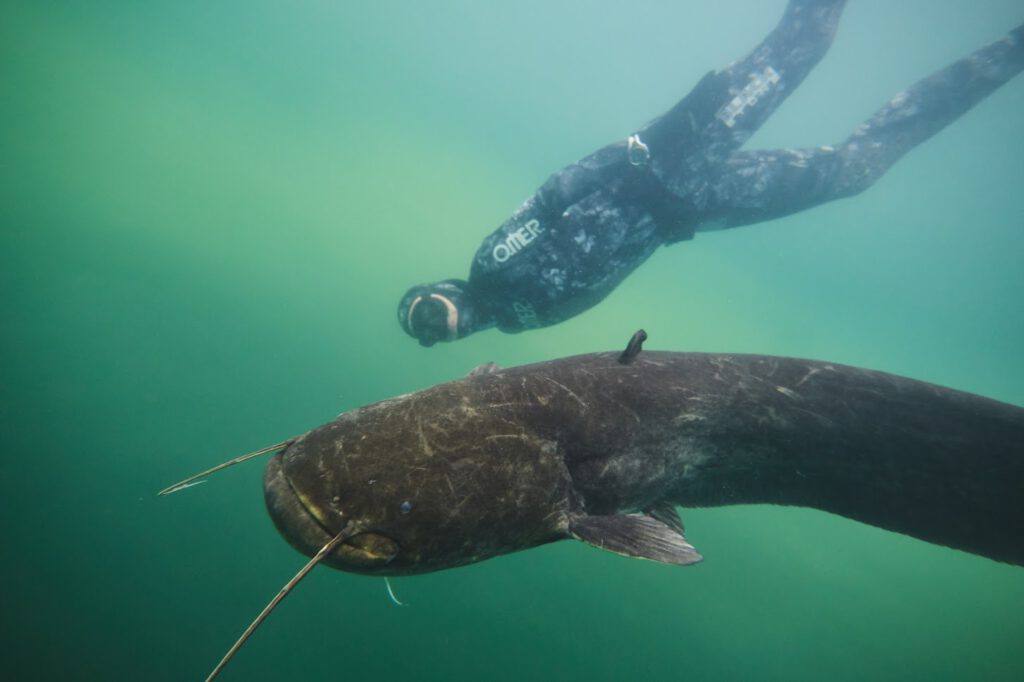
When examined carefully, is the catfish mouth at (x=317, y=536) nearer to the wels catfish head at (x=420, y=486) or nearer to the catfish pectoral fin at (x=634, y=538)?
the wels catfish head at (x=420, y=486)

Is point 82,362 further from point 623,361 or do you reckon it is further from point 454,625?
point 623,361

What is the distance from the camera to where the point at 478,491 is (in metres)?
2.13

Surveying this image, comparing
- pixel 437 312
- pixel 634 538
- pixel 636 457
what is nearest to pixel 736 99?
pixel 437 312

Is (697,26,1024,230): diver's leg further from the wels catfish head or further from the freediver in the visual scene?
the wels catfish head

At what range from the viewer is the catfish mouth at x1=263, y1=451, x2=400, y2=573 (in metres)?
1.85

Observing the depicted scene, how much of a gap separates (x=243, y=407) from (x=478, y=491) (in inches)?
929

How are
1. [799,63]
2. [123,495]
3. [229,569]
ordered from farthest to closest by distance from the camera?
1. [123,495]
2. [229,569]
3. [799,63]

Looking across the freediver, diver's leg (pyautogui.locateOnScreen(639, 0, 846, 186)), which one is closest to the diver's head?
the freediver

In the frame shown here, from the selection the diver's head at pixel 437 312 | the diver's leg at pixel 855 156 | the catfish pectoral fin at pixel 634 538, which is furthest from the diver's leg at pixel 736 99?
the catfish pectoral fin at pixel 634 538

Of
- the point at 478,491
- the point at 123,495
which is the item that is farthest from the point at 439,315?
the point at 123,495

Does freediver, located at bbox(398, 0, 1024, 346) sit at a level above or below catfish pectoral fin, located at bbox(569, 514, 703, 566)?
above

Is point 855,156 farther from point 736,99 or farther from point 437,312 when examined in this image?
point 437,312

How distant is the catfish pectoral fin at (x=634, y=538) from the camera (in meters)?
2.09

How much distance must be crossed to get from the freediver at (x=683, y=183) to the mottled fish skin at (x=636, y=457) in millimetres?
4058
